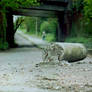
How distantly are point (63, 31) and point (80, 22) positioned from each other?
551 cm

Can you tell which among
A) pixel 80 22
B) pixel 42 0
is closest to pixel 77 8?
pixel 80 22

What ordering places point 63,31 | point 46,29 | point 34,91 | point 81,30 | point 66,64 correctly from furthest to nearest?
point 46,29 < point 63,31 < point 81,30 < point 66,64 < point 34,91

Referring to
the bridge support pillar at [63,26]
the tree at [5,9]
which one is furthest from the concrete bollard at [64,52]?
the bridge support pillar at [63,26]

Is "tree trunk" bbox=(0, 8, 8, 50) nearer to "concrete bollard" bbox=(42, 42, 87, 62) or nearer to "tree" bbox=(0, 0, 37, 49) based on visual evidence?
"tree" bbox=(0, 0, 37, 49)

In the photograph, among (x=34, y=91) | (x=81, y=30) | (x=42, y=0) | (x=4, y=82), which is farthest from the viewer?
(x=42, y=0)

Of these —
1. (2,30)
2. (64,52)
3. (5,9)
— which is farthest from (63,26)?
(64,52)

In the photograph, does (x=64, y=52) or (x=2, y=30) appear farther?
(x=2, y=30)

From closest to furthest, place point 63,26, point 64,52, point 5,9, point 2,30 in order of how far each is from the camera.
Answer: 1. point 64,52
2. point 5,9
3. point 2,30
4. point 63,26

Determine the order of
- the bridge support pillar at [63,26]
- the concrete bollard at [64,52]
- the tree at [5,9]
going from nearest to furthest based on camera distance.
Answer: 1. the concrete bollard at [64,52]
2. the tree at [5,9]
3. the bridge support pillar at [63,26]

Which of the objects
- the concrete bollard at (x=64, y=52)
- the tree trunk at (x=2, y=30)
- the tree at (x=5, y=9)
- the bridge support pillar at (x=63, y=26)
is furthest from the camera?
the bridge support pillar at (x=63, y=26)

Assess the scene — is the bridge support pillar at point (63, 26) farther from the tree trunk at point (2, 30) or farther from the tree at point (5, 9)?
the tree trunk at point (2, 30)

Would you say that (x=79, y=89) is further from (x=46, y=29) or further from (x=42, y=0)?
(x=46, y=29)

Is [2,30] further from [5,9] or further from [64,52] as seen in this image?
[64,52]

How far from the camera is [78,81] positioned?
8.49 metres
